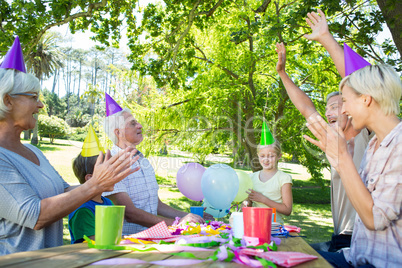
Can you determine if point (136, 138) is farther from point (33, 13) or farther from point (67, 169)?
point (67, 169)

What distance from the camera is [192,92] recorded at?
904 centimetres

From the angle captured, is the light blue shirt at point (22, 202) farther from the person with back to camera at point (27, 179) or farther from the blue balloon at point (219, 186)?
the blue balloon at point (219, 186)

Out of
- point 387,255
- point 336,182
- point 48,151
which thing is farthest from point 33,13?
point 48,151

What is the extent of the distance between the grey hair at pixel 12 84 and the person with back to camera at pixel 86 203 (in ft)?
1.40

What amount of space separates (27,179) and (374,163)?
1.87m

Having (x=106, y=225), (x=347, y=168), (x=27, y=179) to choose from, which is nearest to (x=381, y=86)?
(x=347, y=168)

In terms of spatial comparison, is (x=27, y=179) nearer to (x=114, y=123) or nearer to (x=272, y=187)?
(x=114, y=123)

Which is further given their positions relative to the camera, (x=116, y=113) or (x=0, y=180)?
(x=116, y=113)

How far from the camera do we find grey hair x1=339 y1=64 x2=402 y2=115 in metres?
1.64

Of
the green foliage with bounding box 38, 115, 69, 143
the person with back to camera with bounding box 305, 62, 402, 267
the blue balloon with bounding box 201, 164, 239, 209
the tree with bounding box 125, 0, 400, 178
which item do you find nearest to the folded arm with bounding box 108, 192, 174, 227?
the blue balloon with bounding box 201, 164, 239, 209

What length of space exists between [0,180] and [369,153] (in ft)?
6.49

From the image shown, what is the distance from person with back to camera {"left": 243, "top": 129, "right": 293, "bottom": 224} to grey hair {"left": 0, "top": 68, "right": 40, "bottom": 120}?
2.14m

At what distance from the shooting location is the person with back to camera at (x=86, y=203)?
1.93 m

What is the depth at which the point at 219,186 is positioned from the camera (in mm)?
2920
